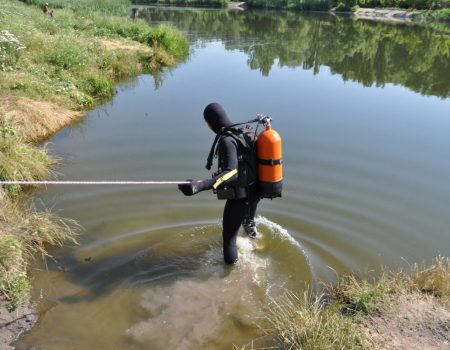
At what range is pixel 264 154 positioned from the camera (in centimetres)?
533

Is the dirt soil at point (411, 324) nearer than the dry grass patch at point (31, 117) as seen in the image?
Yes

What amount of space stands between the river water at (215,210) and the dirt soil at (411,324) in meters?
1.22

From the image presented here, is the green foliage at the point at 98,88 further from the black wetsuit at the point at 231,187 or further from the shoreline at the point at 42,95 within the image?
the black wetsuit at the point at 231,187

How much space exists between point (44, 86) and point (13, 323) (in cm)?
899

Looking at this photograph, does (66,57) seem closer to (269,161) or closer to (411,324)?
(269,161)

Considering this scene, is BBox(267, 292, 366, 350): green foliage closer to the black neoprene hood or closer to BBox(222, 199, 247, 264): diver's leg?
BBox(222, 199, 247, 264): diver's leg

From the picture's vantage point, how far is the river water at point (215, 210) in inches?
212

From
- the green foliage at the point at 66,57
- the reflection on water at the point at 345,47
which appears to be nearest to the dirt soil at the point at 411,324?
the green foliage at the point at 66,57

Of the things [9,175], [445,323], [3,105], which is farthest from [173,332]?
[3,105]

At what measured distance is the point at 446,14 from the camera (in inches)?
1987

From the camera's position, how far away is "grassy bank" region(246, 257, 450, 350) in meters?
4.39

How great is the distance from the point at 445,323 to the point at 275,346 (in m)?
1.85

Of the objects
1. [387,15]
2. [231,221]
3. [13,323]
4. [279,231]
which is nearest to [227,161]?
[231,221]

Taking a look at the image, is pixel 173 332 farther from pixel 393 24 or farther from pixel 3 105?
pixel 393 24
